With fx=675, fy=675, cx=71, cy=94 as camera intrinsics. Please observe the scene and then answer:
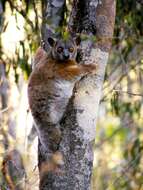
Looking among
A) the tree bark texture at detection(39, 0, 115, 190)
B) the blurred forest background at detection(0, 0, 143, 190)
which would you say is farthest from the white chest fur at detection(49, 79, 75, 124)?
the blurred forest background at detection(0, 0, 143, 190)

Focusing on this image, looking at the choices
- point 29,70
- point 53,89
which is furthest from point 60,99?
point 29,70

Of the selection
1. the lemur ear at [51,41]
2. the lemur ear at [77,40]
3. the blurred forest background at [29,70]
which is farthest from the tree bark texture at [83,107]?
the lemur ear at [51,41]

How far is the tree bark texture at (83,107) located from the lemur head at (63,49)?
0.61 ft

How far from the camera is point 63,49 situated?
571 centimetres

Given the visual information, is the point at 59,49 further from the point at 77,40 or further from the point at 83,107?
the point at 83,107

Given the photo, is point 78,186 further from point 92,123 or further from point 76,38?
point 76,38

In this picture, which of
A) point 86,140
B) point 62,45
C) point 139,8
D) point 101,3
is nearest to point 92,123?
point 86,140

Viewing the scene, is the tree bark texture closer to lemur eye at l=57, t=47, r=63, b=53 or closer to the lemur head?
the lemur head

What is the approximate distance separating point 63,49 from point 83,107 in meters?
1.12

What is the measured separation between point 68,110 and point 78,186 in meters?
0.53

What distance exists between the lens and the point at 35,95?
16.9 feet

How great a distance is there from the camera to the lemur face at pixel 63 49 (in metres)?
5.13

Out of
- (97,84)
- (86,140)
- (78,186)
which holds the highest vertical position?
(97,84)

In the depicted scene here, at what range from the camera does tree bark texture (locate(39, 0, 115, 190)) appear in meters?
4.67
